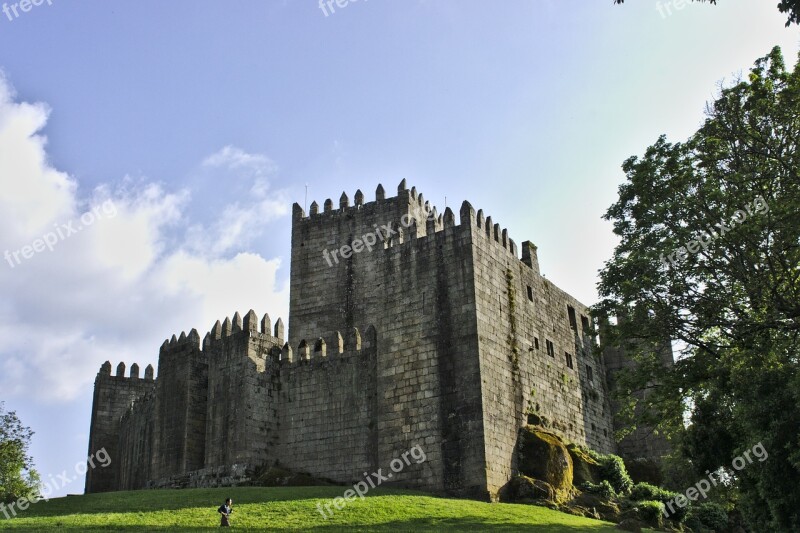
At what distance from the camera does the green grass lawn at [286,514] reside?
2530 cm

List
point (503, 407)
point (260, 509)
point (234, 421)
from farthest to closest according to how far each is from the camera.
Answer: point (234, 421)
point (503, 407)
point (260, 509)

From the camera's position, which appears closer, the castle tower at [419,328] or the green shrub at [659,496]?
the castle tower at [419,328]

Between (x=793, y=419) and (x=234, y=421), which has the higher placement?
(x=234, y=421)

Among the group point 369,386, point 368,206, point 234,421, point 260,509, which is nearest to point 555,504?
point 369,386

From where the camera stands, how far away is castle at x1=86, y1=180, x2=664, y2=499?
33.2 m

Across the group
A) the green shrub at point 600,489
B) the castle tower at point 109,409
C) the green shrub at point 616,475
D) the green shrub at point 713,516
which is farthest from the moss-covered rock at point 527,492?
the castle tower at point 109,409

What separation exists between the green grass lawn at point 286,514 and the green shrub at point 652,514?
116 inches

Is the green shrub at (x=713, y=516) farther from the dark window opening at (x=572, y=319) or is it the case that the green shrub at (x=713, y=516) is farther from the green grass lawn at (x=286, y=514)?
the dark window opening at (x=572, y=319)

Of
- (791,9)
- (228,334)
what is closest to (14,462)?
(228,334)

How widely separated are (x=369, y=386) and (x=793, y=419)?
1658 cm

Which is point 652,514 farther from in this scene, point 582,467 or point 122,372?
point 122,372

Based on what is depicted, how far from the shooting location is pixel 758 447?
977 inches

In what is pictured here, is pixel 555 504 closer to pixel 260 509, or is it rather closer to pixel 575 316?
pixel 260 509

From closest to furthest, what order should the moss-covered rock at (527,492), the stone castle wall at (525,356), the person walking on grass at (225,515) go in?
the person walking on grass at (225,515), the moss-covered rock at (527,492), the stone castle wall at (525,356)
